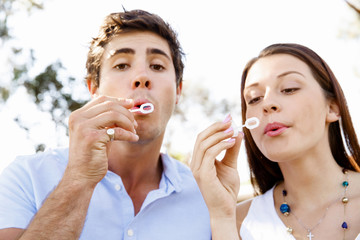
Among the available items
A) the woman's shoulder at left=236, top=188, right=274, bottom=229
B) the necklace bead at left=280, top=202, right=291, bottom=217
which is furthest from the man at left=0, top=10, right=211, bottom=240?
the necklace bead at left=280, top=202, right=291, bottom=217

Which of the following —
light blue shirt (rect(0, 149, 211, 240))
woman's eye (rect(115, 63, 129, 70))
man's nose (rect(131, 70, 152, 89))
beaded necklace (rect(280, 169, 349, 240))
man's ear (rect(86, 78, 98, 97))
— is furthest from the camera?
man's ear (rect(86, 78, 98, 97))

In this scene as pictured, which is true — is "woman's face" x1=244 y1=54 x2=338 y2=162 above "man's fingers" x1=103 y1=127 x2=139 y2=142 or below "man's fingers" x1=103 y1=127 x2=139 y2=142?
above

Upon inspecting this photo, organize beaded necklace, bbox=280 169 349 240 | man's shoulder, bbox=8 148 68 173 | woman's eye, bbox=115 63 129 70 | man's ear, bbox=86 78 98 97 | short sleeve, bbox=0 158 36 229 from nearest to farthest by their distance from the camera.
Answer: short sleeve, bbox=0 158 36 229 → beaded necklace, bbox=280 169 349 240 → man's shoulder, bbox=8 148 68 173 → woman's eye, bbox=115 63 129 70 → man's ear, bbox=86 78 98 97

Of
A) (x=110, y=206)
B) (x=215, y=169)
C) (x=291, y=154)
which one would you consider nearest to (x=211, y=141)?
(x=215, y=169)

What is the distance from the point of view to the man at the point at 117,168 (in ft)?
7.12

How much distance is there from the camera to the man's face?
2877 mm

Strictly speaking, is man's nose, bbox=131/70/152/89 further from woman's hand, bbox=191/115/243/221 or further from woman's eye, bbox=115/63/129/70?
woman's hand, bbox=191/115/243/221

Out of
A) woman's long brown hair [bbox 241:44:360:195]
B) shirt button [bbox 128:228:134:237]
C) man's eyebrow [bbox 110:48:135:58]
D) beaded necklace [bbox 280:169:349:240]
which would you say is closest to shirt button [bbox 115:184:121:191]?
shirt button [bbox 128:228:134:237]

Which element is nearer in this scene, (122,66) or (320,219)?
(320,219)

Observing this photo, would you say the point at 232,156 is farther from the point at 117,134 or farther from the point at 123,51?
the point at 123,51

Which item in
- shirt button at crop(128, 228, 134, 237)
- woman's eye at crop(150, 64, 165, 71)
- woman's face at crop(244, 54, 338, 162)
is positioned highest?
woman's eye at crop(150, 64, 165, 71)

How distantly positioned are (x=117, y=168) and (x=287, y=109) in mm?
1485

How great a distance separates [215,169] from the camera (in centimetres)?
249

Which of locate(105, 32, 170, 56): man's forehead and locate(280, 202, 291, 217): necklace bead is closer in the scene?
locate(280, 202, 291, 217): necklace bead
